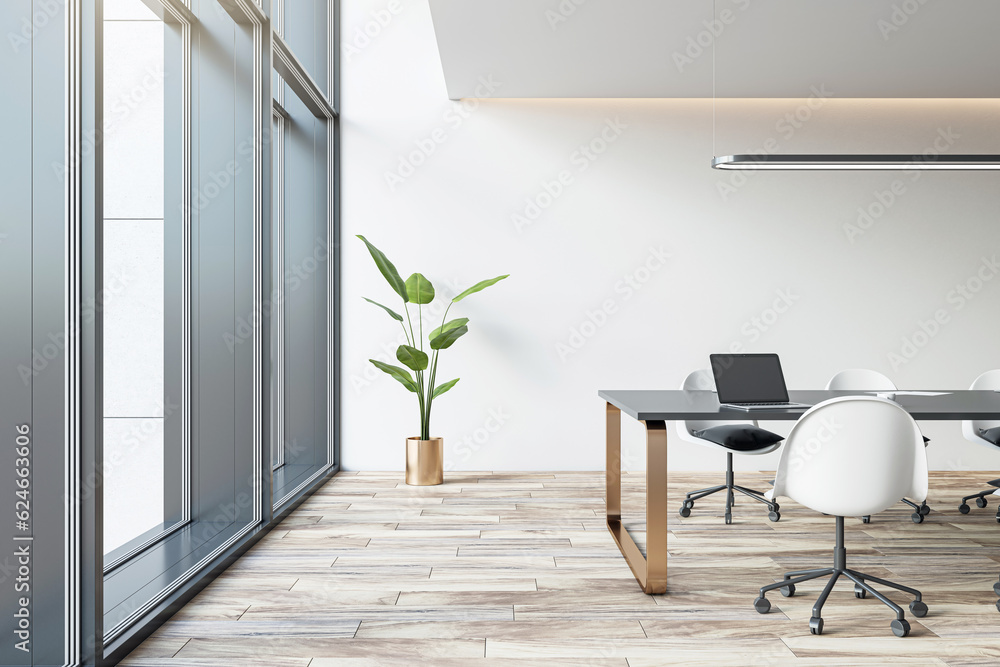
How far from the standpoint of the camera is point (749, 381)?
3.17 m

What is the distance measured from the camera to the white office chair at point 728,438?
3.81 m

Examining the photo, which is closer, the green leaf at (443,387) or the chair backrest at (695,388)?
the chair backrest at (695,388)

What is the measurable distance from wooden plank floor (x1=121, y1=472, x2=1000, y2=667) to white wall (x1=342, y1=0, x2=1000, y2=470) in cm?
132

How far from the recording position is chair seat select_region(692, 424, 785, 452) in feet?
12.4

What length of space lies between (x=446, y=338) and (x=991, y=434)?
326 centimetres

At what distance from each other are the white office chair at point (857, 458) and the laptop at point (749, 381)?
0.62 meters

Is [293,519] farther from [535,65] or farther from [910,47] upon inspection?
[910,47]

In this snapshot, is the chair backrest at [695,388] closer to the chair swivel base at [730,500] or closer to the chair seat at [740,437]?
the chair seat at [740,437]

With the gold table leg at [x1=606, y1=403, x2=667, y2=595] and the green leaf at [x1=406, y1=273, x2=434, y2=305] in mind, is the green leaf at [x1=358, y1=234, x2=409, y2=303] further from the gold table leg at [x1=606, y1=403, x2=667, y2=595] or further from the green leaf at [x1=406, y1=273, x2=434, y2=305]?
the gold table leg at [x1=606, y1=403, x2=667, y2=595]

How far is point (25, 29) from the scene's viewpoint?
1.90 m

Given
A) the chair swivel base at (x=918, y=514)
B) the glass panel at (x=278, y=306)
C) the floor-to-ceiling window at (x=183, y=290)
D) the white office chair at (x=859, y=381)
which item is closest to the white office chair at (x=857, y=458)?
the chair swivel base at (x=918, y=514)

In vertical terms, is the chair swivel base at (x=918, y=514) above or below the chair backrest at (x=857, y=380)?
below


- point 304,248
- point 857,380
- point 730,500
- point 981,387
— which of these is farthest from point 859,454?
point 304,248

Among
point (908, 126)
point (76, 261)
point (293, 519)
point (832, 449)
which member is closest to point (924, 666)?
point (832, 449)
